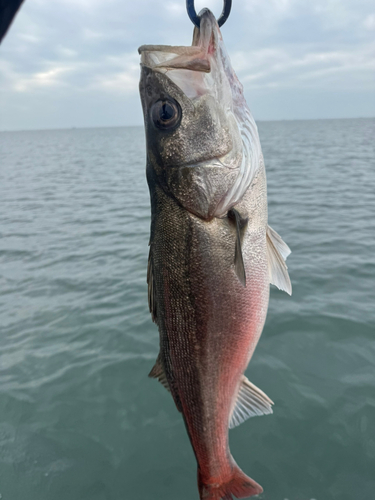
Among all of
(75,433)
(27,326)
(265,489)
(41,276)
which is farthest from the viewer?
(41,276)

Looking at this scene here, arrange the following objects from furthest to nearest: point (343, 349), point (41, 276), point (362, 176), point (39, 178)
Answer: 1. point (39, 178)
2. point (362, 176)
3. point (41, 276)
4. point (343, 349)

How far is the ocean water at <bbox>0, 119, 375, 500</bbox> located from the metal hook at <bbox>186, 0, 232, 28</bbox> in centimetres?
363

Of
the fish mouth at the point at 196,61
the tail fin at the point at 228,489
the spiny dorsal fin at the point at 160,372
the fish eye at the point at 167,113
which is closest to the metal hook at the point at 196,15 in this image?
the fish mouth at the point at 196,61

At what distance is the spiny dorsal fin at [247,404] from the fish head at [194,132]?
0.96 m

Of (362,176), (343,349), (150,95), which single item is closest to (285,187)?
(362,176)

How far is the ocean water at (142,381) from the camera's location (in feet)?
11.6

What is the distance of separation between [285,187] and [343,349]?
36.6 ft

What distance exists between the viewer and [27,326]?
20.3 ft

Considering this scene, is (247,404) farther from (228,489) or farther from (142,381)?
(142,381)

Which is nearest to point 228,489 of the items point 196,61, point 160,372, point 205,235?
point 160,372

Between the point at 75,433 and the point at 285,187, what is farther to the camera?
the point at 285,187

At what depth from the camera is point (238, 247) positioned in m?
1.77

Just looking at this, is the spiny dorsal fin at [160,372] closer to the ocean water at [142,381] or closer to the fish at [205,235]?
the fish at [205,235]

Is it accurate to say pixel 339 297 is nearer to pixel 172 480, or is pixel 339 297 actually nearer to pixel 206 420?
pixel 172 480
